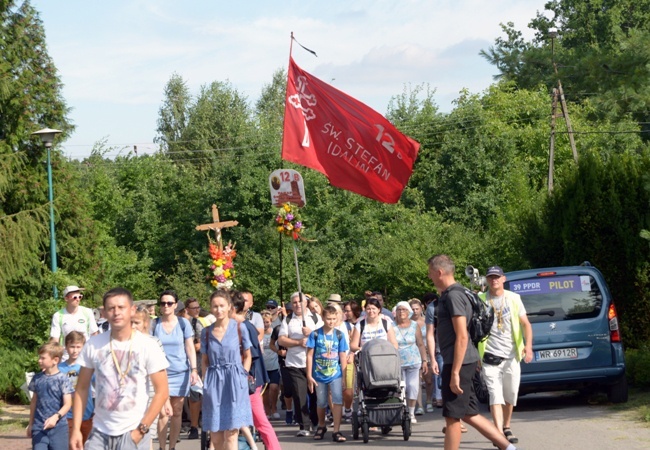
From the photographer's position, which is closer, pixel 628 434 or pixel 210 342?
pixel 210 342

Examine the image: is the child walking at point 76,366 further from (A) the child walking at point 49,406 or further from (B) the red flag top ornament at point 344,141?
(B) the red flag top ornament at point 344,141

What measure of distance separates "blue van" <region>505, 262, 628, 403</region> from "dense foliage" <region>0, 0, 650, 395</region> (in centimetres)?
175

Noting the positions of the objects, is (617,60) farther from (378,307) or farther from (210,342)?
(210,342)

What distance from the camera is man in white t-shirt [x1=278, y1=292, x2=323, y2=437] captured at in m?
14.2

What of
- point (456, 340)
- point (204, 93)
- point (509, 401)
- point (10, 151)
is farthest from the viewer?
point (204, 93)

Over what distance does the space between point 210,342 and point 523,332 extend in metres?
3.56

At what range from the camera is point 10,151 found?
79.7 feet

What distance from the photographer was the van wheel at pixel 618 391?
14.1 m

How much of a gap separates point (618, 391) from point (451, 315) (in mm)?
6079

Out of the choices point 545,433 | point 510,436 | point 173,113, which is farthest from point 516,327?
point 173,113

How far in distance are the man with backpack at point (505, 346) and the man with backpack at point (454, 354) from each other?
78.9 inches

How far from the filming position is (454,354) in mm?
8898

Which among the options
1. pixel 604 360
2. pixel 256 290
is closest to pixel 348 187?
pixel 604 360

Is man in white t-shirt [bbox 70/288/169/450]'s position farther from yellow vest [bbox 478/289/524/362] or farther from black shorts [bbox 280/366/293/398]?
black shorts [bbox 280/366/293/398]
